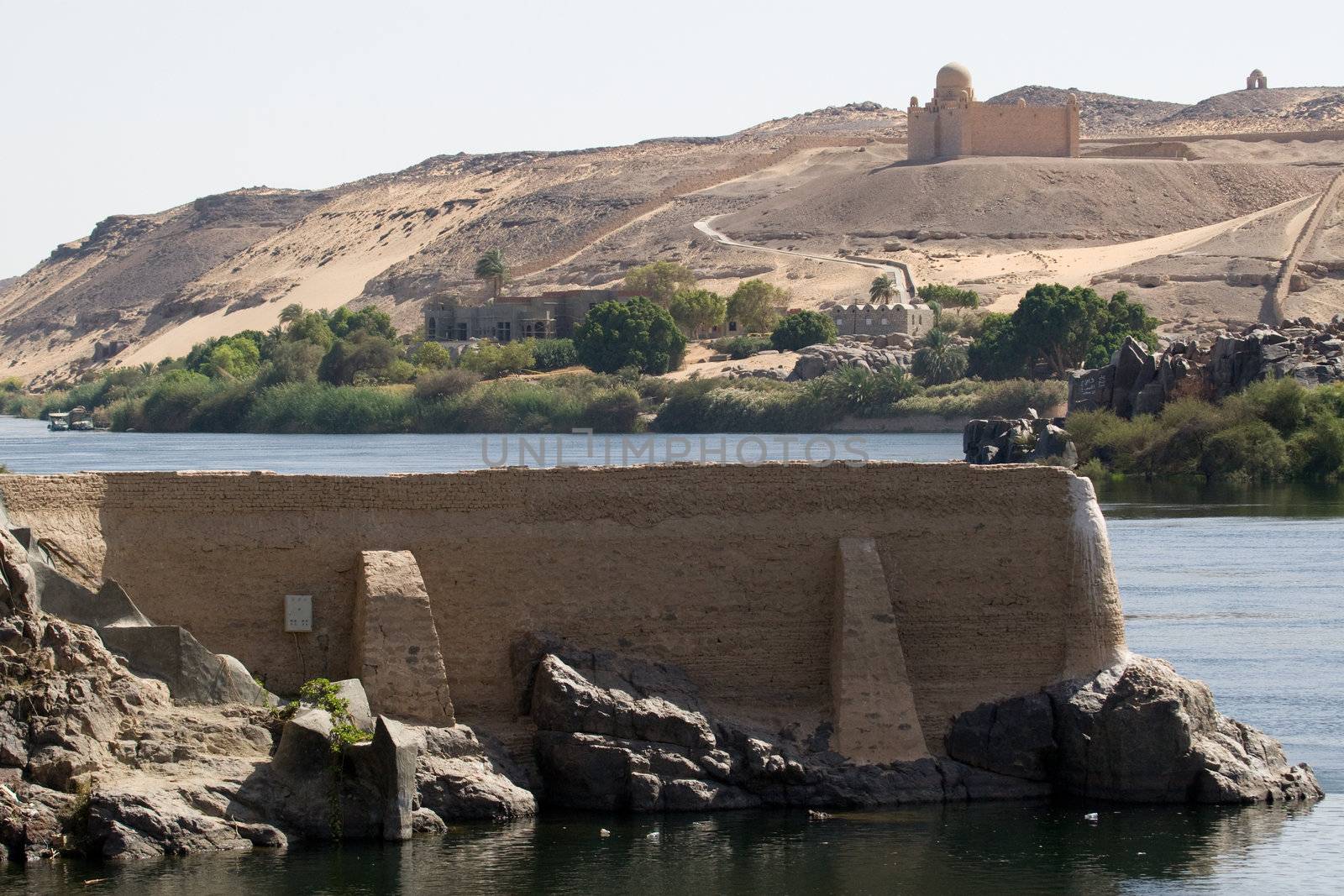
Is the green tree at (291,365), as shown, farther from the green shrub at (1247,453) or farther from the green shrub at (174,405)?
the green shrub at (1247,453)

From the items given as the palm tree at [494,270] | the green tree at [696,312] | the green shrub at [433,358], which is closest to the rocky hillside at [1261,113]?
the palm tree at [494,270]

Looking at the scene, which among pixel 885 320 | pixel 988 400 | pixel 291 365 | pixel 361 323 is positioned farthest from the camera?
pixel 361 323

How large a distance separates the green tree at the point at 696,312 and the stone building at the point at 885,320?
25.9 feet

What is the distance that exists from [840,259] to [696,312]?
17884 mm

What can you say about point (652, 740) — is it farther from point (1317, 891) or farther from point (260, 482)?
→ point (1317, 891)

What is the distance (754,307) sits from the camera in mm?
99750

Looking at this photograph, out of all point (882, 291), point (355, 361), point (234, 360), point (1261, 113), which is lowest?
point (355, 361)

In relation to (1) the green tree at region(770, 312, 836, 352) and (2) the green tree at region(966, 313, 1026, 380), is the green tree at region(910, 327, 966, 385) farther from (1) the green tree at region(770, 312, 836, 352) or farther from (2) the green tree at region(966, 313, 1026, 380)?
(1) the green tree at region(770, 312, 836, 352)

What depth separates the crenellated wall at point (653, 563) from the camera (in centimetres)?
1552

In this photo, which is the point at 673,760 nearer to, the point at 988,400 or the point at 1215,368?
the point at 1215,368

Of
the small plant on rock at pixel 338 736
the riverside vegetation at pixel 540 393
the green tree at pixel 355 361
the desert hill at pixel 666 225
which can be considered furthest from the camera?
the desert hill at pixel 666 225

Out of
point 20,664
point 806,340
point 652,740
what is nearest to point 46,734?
point 20,664

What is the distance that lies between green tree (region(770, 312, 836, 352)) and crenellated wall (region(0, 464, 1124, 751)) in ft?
233

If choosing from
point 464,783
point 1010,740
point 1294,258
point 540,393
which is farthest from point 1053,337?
point 464,783
